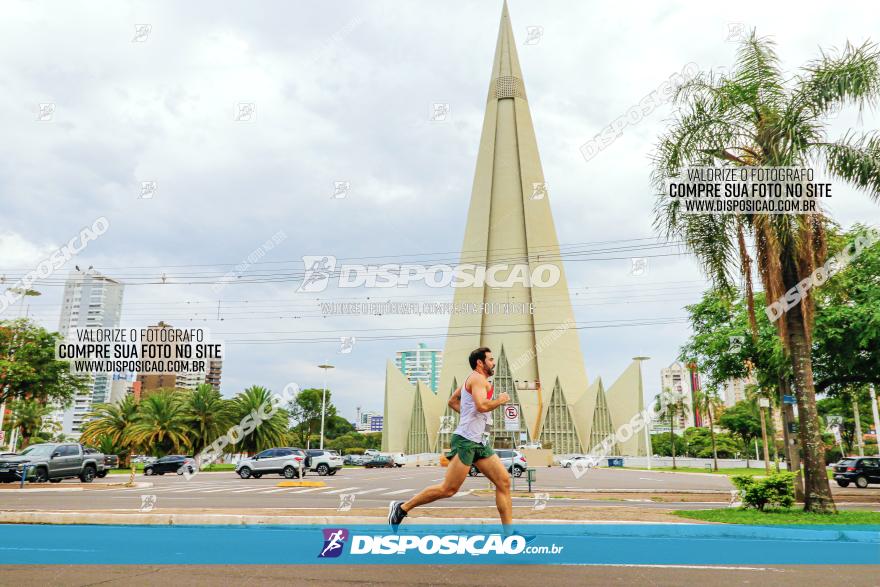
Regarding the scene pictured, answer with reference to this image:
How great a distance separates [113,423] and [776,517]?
5252 centimetres

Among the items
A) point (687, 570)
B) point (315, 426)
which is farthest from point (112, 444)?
point (687, 570)

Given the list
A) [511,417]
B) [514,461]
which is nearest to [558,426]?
[514,461]

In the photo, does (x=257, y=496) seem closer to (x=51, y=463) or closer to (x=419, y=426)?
(x=51, y=463)

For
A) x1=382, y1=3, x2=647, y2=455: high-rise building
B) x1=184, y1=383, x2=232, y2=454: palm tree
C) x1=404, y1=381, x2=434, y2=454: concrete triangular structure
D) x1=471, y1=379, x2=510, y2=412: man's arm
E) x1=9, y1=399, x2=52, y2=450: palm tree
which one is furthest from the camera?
x1=404, y1=381, x2=434, y2=454: concrete triangular structure

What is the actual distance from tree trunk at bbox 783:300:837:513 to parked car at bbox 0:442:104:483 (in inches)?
996

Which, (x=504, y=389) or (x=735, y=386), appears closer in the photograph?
(x=735, y=386)

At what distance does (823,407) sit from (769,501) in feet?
151

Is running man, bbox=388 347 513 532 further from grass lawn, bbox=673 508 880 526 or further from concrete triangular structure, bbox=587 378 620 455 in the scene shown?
concrete triangular structure, bbox=587 378 620 455

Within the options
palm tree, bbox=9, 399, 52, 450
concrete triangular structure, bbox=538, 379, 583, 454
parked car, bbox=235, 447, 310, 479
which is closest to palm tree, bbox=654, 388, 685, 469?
concrete triangular structure, bbox=538, 379, 583, 454

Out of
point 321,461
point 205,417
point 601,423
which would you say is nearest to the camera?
point 321,461

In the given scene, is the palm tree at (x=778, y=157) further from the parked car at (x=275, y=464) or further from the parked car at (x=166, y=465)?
the parked car at (x=166, y=465)

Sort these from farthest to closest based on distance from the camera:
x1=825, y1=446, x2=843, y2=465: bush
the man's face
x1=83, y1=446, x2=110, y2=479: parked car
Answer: x1=825, y1=446, x2=843, y2=465: bush < x1=83, y1=446, x2=110, y2=479: parked car < the man's face

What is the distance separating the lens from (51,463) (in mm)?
24547

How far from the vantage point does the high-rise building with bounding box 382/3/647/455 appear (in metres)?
70.9
